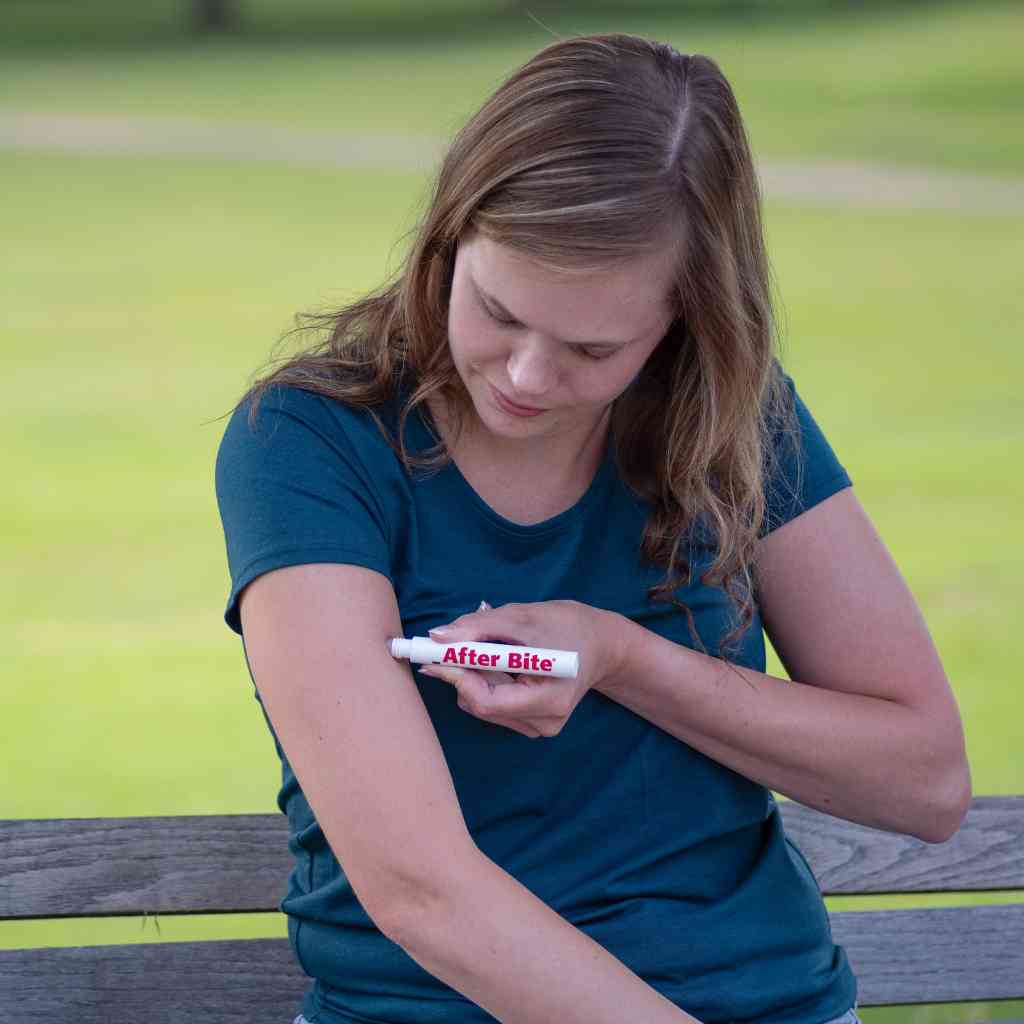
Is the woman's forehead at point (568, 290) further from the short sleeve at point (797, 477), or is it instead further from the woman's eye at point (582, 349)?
the short sleeve at point (797, 477)

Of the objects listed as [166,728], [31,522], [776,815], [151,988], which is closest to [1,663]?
[166,728]

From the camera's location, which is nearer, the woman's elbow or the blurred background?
the woman's elbow

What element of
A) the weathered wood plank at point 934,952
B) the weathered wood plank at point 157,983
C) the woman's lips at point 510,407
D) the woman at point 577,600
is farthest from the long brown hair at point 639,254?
the weathered wood plank at point 157,983

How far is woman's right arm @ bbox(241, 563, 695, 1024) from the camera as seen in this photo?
165 cm

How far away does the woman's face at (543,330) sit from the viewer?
175 centimetres

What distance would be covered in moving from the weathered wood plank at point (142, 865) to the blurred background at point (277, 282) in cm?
8

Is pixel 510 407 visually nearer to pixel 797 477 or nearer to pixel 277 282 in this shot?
pixel 797 477

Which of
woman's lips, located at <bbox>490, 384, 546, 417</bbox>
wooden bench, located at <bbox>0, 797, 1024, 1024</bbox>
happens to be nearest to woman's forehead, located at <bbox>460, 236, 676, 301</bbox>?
woman's lips, located at <bbox>490, 384, 546, 417</bbox>

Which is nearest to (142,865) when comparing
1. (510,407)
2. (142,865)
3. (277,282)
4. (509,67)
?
(142,865)

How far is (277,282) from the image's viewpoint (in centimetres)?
1348

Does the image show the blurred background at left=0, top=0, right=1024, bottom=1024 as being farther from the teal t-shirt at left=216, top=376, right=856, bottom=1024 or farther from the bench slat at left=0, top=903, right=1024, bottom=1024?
the teal t-shirt at left=216, top=376, right=856, bottom=1024

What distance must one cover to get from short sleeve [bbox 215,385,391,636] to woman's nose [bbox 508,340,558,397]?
0.20m

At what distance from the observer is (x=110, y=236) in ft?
48.3

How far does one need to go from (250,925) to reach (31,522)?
442cm
